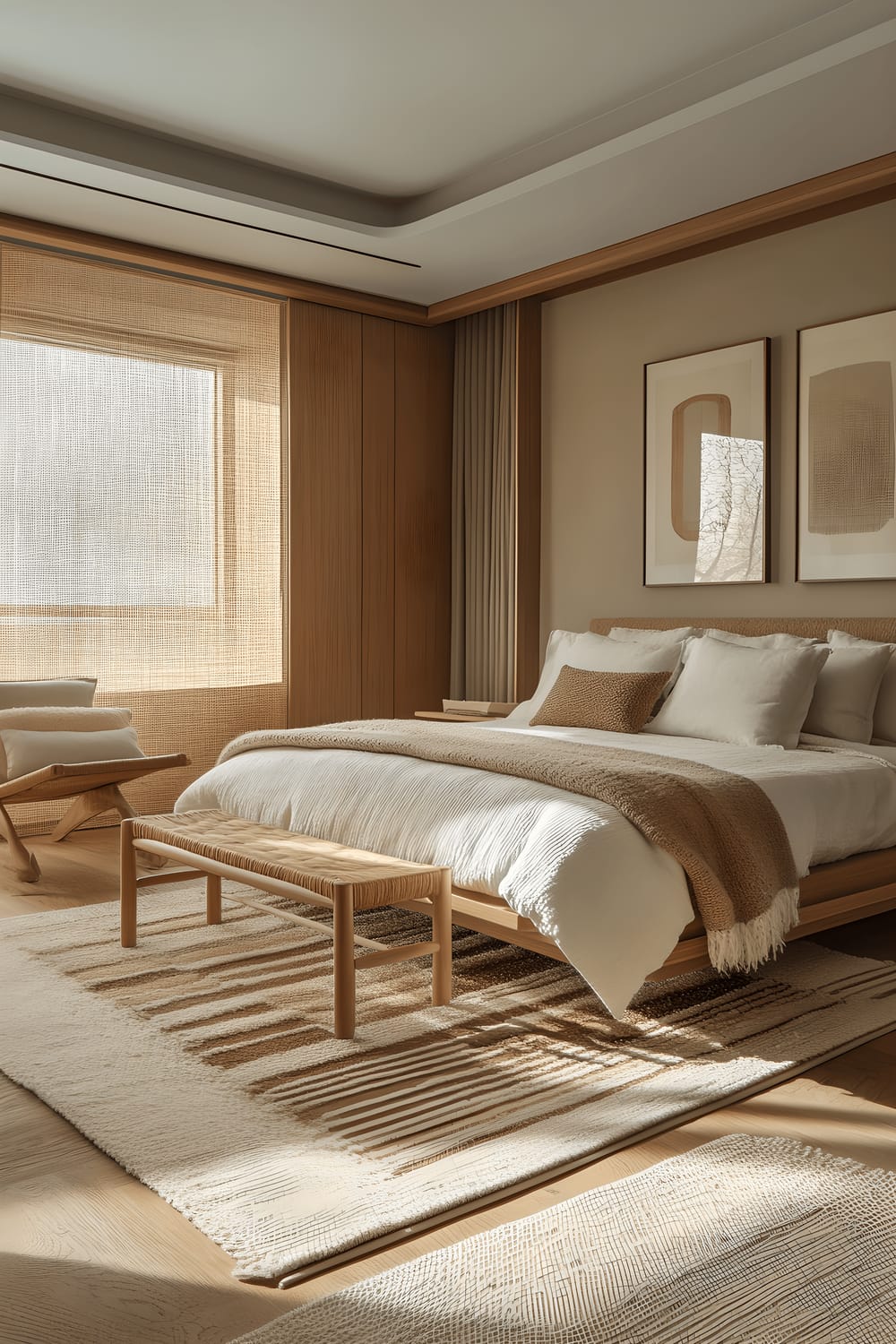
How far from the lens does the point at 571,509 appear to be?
221 inches

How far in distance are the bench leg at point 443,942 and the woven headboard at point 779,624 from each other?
7.32ft

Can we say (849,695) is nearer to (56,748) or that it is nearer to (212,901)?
(212,901)

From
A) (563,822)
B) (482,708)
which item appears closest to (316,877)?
(563,822)

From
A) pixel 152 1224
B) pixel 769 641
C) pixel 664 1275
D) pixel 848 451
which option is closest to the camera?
pixel 664 1275

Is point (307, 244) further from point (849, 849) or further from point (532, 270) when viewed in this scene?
point (849, 849)

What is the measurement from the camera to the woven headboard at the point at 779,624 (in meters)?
4.15

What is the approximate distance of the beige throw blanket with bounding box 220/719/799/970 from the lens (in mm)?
2621

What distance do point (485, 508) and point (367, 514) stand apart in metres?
0.64

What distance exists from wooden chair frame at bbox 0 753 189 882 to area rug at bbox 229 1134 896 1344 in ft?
9.03

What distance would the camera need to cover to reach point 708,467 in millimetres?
4848

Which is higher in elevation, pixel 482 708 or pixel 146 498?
→ pixel 146 498

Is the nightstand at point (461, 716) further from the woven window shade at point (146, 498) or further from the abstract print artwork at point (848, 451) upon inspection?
the abstract print artwork at point (848, 451)

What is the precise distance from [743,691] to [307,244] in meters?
2.79

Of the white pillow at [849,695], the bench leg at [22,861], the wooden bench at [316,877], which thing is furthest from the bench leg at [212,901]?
the white pillow at [849,695]
